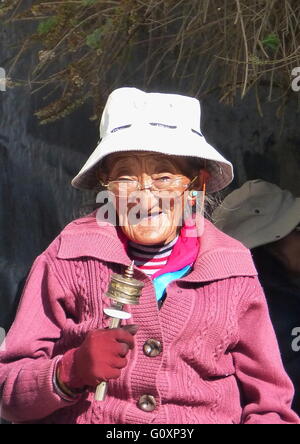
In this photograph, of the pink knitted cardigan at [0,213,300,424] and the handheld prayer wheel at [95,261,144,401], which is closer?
the handheld prayer wheel at [95,261,144,401]

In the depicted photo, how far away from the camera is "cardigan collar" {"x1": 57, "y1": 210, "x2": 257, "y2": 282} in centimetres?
213

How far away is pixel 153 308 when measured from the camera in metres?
2.09

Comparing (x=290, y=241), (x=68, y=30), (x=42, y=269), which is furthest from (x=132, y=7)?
(x=42, y=269)

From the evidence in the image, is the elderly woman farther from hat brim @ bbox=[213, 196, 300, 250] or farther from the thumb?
hat brim @ bbox=[213, 196, 300, 250]

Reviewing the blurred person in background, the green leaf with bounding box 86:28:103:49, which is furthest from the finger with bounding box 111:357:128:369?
the green leaf with bounding box 86:28:103:49

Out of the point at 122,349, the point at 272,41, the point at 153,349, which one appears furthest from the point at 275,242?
the point at 122,349

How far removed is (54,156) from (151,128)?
4.56 ft

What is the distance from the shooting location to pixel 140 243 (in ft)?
7.08

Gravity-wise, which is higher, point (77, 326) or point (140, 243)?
point (140, 243)

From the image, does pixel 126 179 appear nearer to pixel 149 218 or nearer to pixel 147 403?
pixel 149 218

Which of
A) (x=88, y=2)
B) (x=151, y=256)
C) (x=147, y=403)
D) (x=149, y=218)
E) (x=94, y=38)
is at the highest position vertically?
(x=88, y=2)

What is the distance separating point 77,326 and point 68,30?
4.19 feet

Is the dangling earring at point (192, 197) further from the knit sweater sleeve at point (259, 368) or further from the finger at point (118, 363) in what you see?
the finger at point (118, 363)
